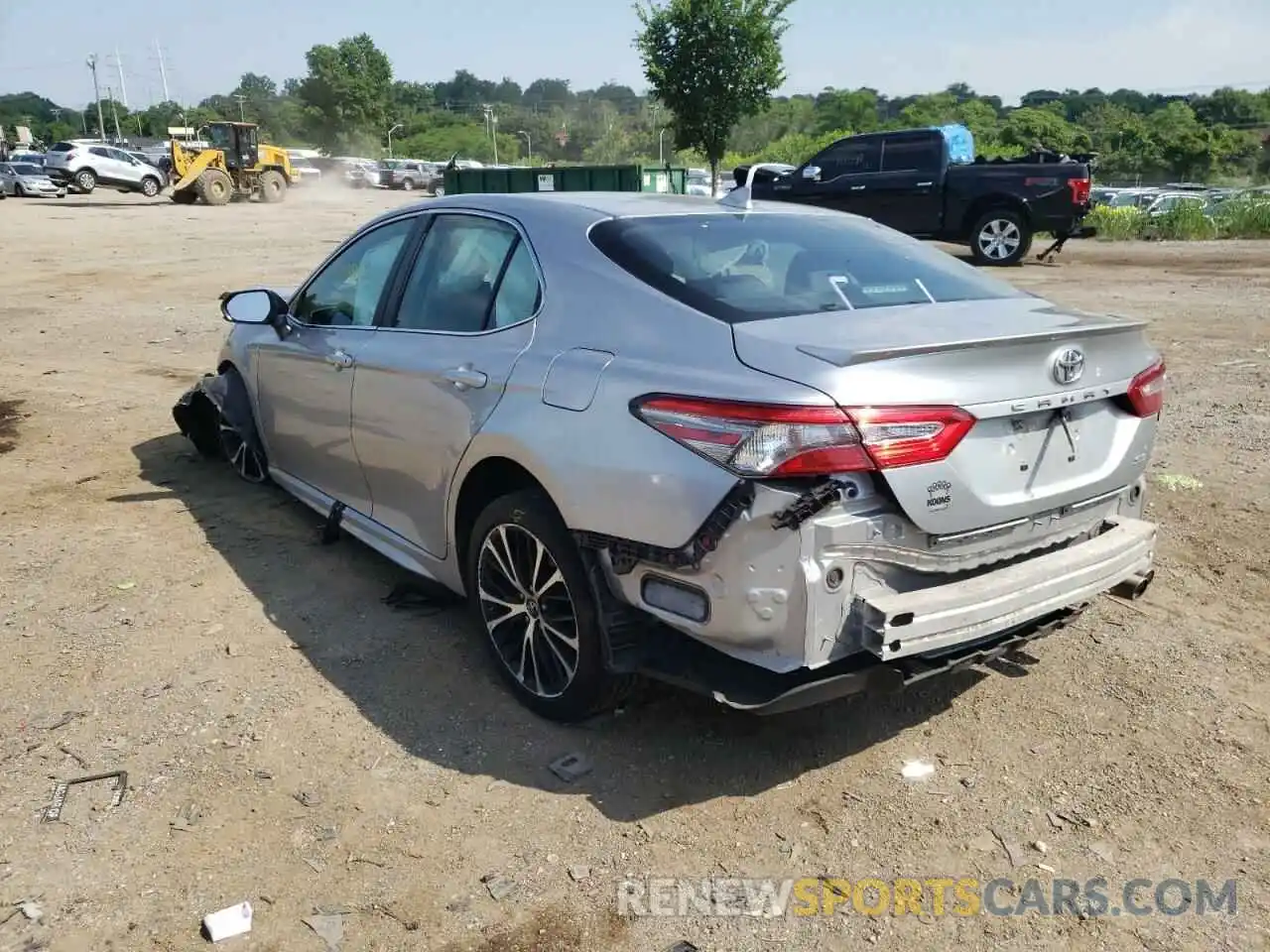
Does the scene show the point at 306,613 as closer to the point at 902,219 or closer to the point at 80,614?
the point at 80,614

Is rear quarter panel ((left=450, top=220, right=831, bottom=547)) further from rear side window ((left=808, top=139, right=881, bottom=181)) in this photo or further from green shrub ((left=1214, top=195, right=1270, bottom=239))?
green shrub ((left=1214, top=195, right=1270, bottom=239))

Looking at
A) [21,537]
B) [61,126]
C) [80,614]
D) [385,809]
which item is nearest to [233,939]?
[385,809]

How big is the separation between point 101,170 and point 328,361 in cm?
4137

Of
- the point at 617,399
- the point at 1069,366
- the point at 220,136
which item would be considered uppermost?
the point at 1069,366

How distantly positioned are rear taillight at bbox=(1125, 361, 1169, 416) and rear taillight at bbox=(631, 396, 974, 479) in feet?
2.79

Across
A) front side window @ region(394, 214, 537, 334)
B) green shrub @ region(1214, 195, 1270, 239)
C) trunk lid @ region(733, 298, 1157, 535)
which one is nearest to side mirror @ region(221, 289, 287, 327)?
front side window @ region(394, 214, 537, 334)

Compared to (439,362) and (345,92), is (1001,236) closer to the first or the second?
(439,362)

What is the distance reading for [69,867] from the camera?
274 cm

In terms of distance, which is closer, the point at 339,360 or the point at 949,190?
the point at 339,360

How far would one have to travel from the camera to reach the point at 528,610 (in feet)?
11.0

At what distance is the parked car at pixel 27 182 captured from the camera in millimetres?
39281

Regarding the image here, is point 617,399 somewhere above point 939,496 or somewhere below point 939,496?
above

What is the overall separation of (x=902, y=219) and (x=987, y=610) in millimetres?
14641

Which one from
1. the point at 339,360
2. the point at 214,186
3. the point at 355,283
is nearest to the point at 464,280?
the point at 339,360
